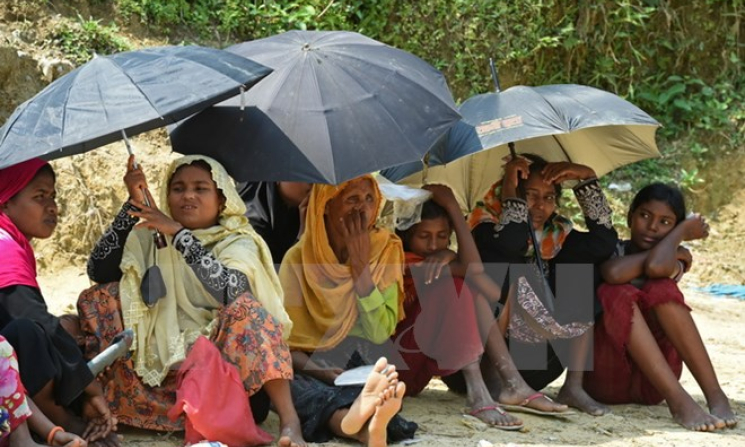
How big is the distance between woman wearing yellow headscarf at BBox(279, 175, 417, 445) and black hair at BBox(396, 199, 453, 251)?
39 cm

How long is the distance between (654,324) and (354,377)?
1.79 m

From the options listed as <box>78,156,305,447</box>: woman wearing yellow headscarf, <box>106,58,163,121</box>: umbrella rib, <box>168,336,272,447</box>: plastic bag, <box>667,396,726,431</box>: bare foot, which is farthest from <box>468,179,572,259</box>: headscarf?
<box>106,58,163,121</box>: umbrella rib

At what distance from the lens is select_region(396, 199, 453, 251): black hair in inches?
213

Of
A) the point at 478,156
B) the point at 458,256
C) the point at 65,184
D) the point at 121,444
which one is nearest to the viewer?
the point at 121,444

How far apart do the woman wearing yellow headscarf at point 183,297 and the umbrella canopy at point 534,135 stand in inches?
47.3

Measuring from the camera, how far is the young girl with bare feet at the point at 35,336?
395 centimetres

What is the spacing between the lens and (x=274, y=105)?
4703mm

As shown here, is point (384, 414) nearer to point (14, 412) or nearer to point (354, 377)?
point (354, 377)

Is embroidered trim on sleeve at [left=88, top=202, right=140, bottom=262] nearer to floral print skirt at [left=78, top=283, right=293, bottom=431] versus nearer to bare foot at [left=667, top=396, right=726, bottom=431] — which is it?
floral print skirt at [left=78, top=283, right=293, bottom=431]

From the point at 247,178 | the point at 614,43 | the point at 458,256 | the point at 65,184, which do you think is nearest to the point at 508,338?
the point at 458,256

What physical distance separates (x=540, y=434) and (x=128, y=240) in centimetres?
206

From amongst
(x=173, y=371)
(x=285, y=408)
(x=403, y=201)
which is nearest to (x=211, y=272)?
(x=173, y=371)

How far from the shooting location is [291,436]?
171 inches

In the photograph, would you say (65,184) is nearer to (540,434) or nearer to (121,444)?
(121,444)
